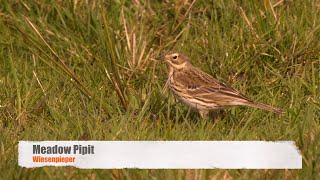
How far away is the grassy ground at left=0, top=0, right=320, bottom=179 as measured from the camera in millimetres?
6230

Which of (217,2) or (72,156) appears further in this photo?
(217,2)

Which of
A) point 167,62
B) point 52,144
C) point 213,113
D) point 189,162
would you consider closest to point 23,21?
point 167,62

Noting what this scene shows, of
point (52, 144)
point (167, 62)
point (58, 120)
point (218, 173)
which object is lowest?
point (218, 173)

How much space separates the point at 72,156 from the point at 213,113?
6.28 feet

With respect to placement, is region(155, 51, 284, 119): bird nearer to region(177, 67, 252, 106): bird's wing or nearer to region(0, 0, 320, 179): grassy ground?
region(177, 67, 252, 106): bird's wing

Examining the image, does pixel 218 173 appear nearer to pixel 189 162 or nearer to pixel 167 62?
pixel 189 162

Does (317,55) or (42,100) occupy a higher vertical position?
(317,55)

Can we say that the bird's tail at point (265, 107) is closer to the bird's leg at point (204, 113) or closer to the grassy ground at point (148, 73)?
the grassy ground at point (148, 73)

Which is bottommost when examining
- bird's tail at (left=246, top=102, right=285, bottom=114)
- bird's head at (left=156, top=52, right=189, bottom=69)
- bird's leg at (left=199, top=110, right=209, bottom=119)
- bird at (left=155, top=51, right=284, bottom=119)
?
bird's tail at (left=246, top=102, right=285, bottom=114)

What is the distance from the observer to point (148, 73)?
8133 mm

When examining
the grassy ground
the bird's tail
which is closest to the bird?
the bird's tail

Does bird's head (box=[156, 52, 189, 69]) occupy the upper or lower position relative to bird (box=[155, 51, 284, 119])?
upper

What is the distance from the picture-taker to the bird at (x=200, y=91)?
704 cm

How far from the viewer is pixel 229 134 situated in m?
6.31
